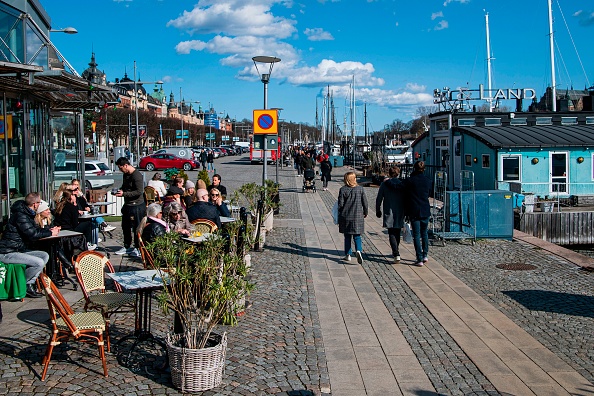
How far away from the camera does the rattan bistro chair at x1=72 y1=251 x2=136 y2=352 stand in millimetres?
6598

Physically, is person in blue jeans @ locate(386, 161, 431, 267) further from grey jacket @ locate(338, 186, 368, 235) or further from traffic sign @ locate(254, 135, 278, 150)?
traffic sign @ locate(254, 135, 278, 150)

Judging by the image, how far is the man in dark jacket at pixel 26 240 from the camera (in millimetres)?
8094

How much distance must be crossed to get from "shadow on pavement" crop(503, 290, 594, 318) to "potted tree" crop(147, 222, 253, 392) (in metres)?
4.80

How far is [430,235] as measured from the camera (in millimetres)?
15227

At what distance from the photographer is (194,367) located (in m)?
5.46

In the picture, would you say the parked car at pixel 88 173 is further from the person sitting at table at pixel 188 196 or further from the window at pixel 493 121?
the window at pixel 493 121

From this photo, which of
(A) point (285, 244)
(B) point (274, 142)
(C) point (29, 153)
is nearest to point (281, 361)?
(A) point (285, 244)

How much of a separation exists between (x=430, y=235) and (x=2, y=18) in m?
10.2

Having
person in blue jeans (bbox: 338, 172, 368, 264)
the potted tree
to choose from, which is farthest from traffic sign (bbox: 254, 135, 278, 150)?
the potted tree

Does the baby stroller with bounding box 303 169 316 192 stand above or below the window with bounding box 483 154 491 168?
below

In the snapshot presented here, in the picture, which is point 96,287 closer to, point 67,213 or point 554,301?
point 67,213

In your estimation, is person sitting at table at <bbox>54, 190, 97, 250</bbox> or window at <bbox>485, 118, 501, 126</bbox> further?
window at <bbox>485, 118, 501, 126</bbox>

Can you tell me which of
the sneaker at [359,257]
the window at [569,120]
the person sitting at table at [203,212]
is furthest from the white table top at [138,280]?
the window at [569,120]

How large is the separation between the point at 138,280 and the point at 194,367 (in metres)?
1.41
